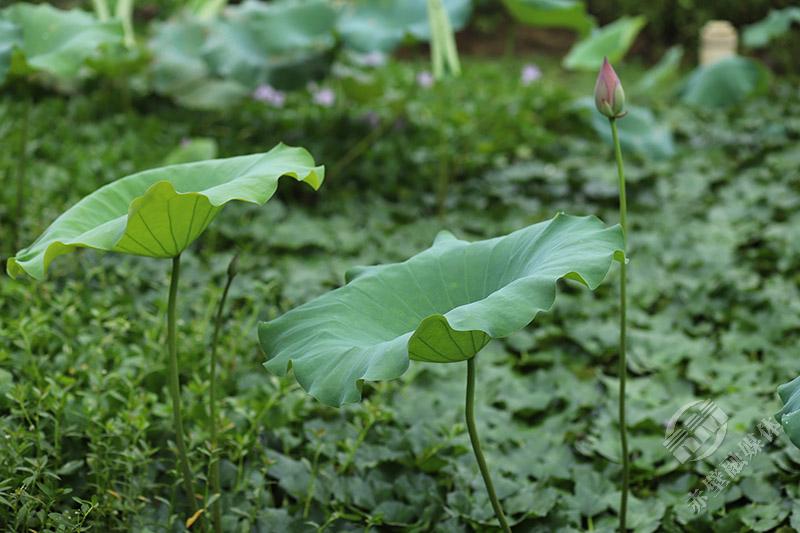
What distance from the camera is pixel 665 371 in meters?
2.24

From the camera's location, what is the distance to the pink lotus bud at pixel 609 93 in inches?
56.7

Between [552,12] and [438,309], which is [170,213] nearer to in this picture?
[438,309]

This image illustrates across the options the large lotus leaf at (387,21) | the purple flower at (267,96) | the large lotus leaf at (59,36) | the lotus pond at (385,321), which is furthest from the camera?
the purple flower at (267,96)

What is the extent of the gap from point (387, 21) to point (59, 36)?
135 centimetres

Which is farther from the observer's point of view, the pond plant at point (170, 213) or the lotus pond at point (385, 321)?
the lotus pond at point (385, 321)

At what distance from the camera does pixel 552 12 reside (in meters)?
3.49

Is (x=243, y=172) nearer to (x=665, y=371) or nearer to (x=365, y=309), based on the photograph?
(x=365, y=309)

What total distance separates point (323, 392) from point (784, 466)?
3.39 feet

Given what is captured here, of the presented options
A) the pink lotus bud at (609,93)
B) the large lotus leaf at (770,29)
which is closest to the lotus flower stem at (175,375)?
the pink lotus bud at (609,93)

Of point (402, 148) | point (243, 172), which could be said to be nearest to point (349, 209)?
point (402, 148)

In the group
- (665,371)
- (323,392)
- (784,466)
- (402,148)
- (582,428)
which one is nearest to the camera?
(323,392)

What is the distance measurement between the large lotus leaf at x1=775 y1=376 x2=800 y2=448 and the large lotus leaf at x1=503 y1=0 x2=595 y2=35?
247cm

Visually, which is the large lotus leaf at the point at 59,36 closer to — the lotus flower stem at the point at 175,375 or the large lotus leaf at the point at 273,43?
the large lotus leaf at the point at 273,43

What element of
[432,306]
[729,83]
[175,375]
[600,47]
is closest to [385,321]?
[432,306]
